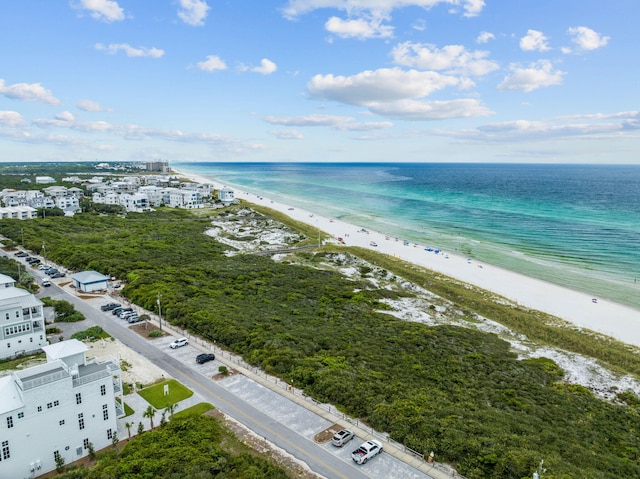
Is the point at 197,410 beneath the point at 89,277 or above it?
beneath

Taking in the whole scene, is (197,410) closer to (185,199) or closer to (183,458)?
(183,458)

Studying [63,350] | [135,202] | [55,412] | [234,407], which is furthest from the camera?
[135,202]

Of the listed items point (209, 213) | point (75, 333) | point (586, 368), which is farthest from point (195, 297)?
point (209, 213)

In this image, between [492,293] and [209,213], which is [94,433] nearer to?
[492,293]

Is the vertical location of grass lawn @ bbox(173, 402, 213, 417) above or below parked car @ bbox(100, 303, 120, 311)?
below

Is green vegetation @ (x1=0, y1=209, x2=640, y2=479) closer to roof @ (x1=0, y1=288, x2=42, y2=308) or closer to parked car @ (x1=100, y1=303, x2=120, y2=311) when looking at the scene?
parked car @ (x1=100, y1=303, x2=120, y2=311)

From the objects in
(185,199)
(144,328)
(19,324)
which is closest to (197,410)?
(144,328)

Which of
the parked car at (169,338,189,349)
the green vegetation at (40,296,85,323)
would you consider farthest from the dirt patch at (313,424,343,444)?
the green vegetation at (40,296,85,323)
